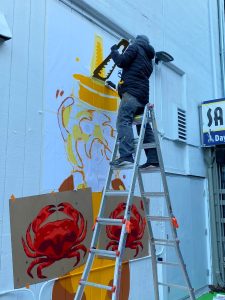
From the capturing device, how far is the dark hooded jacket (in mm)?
3342

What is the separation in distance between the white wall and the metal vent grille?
17cm

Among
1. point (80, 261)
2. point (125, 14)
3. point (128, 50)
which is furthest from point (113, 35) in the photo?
point (80, 261)

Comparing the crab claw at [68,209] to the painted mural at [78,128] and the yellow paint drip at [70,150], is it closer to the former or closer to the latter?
the painted mural at [78,128]

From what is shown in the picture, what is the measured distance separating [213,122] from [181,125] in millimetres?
915

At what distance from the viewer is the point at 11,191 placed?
9.64 ft

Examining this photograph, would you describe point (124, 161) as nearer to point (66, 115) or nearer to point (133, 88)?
point (133, 88)

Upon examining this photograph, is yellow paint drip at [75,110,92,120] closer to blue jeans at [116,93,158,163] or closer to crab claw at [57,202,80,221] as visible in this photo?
blue jeans at [116,93,158,163]

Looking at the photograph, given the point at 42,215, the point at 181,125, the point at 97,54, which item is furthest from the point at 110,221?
the point at 181,125

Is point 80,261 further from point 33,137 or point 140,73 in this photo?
point 140,73

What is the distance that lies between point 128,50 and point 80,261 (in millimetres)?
2123

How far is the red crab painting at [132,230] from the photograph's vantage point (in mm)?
3984

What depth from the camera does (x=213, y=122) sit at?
21.6 feet

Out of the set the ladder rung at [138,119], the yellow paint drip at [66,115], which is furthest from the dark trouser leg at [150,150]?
the yellow paint drip at [66,115]

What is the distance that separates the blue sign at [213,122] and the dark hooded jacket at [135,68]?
341 cm
